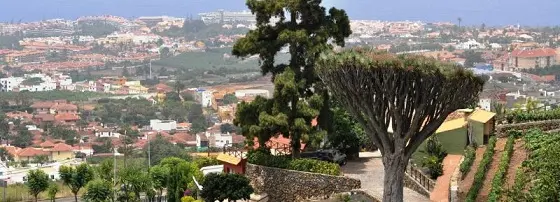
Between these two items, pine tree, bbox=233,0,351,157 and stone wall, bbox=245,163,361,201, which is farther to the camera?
pine tree, bbox=233,0,351,157

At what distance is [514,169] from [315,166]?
4.41 meters

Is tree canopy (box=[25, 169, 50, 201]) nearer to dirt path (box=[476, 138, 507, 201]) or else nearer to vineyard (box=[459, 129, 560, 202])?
vineyard (box=[459, 129, 560, 202])

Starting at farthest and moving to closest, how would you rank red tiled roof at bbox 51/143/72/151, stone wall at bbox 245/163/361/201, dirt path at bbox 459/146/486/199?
red tiled roof at bbox 51/143/72/151 → stone wall at bbox 245/163/361/201 → dirt path at bbox 459/146/486/199

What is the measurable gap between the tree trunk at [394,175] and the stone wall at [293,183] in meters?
2.80

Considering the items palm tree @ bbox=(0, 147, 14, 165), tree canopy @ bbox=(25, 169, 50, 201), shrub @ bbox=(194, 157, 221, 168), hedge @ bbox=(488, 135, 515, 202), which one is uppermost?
hedge @ bbox=(488, 135, 515, 202)

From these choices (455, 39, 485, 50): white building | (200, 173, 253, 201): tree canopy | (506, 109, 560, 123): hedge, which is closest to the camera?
(200, 173, 253, 201): tree canopy

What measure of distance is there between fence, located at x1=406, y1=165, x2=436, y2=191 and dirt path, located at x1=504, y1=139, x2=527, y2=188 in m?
1.62

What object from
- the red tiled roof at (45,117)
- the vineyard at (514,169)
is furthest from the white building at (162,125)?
the vineyard at (514,169)

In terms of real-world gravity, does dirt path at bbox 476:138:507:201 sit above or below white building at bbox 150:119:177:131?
above

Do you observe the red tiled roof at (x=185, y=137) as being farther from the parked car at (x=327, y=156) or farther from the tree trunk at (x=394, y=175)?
the tree trunk at (x=394, y=175)

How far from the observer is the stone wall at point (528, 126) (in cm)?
1819

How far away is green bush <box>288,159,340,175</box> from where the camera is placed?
17.7 meters

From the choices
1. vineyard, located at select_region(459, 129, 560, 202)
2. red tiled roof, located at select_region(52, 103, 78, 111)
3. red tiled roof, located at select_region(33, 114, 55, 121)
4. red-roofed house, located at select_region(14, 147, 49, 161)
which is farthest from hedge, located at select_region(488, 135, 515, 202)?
red tiled roof, located at select_region(52, 103, 78, 111)

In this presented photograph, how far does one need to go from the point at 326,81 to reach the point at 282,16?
440cm
